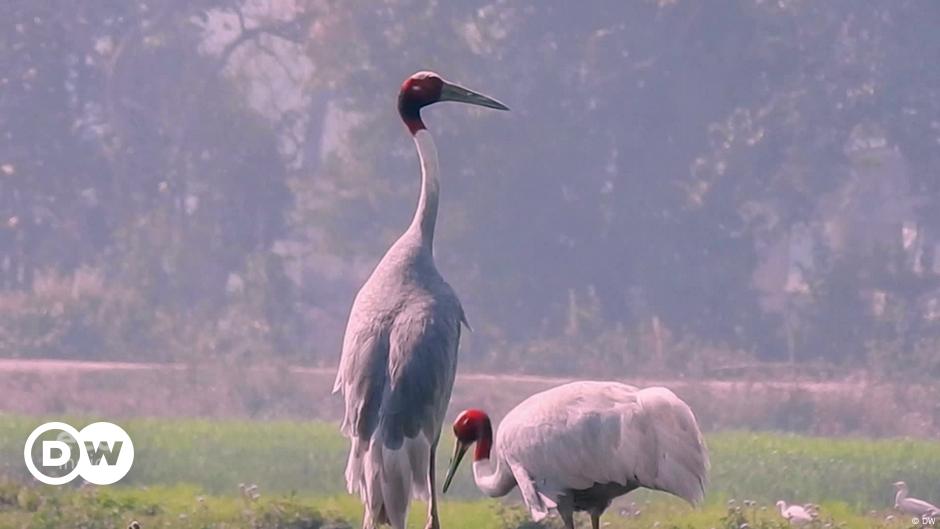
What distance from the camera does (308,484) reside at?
38.5 ft

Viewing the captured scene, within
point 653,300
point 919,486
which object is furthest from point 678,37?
point 919,486

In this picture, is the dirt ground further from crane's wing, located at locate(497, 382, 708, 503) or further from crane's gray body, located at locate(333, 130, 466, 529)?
crane's gray body, located at locate(333, 130, 466, 529)

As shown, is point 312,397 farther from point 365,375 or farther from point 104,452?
point 365,375

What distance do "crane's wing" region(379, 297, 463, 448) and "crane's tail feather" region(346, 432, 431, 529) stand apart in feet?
0.10

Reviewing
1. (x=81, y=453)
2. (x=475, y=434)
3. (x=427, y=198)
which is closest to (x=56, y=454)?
(x=81, y=453)

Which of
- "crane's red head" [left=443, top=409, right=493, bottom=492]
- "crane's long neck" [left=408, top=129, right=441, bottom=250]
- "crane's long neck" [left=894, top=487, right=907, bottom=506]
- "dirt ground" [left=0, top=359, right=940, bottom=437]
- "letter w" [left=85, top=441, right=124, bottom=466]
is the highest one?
"crane's long neck" [left=408, top=129, right=441, bottom=250]

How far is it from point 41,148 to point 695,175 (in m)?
7.46

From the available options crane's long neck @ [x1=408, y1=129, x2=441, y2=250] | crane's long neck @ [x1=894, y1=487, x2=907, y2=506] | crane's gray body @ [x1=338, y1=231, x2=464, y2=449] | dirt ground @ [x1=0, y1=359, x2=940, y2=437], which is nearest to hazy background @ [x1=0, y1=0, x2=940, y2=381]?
dirt ground @ [x1=0, y1=359, x2=940, y2=437]

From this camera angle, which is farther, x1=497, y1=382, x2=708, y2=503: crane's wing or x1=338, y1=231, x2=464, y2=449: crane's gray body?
x1=497, y1=382, x2=708, y2=503: crane's wing

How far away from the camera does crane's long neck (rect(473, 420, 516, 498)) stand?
Answer: 6.76 m

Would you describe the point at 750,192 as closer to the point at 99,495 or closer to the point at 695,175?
the point at 695,175

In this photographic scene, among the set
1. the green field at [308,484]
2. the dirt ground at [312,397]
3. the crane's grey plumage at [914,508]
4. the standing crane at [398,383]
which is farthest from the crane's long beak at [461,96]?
the dirt ground at [312,397]

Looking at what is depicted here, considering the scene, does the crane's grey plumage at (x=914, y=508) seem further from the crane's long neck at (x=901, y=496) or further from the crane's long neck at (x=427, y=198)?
the crane's long neck at (x=427, y=198)

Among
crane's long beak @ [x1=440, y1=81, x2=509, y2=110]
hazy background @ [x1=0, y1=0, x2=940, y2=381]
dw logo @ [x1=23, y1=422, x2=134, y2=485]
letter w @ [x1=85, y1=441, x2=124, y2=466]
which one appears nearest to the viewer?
crane's long beak @ [x1=440, y1=81, x2=509, y2=110]
